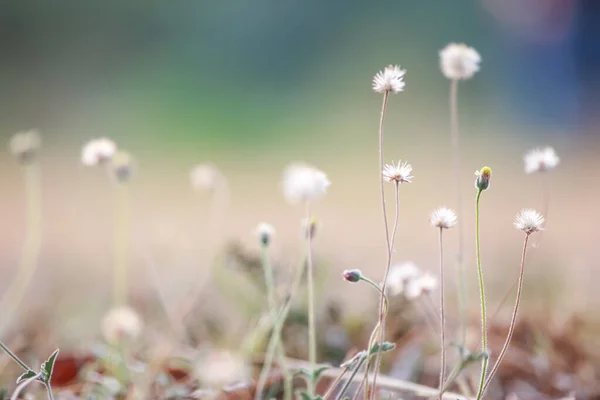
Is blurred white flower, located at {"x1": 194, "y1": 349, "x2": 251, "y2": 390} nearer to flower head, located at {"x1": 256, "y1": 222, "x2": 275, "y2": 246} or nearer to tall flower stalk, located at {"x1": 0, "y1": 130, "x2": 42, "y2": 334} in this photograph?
flower head, located at {"x1": 256, "y1": 222, "x2": 275, "y2": 246}

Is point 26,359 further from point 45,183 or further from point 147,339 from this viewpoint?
point 45,183

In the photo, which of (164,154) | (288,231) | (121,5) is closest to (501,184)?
(288,231)

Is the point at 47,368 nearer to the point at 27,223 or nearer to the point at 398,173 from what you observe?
the point at 398,173

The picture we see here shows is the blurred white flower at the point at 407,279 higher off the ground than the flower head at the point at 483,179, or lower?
lower

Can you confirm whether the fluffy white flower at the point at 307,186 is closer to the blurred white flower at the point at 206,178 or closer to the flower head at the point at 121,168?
the flower head at the point at 121,168

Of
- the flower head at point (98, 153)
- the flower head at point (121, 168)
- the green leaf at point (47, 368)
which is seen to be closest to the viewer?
the green leaf at point (47, 368)

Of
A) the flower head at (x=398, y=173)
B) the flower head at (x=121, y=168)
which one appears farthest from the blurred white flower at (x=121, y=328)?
the flower head at (x=398, y=173)
